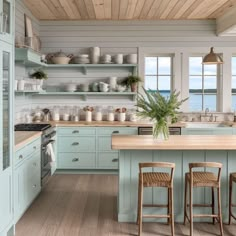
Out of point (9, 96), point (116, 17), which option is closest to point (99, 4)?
point (116, 17)

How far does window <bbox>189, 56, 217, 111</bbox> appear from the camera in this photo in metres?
7.22

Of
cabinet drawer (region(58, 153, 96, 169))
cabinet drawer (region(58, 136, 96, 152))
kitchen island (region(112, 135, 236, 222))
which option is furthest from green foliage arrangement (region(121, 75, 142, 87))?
kitchen island (region(112, 135, 236, 222))

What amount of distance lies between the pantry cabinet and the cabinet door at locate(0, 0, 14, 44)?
10.1 feet

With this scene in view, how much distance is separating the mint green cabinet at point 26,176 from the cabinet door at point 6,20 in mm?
1176

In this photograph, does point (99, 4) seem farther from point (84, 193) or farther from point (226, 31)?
point (84, 193)

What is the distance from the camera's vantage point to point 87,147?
21.2 ft

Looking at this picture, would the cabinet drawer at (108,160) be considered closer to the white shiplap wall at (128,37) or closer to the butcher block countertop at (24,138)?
the white shiplap wall at (128,37)

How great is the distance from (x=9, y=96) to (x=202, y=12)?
4072 mm

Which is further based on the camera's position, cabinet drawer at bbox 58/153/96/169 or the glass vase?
cabinet drawer at bbox 58/153/96/169

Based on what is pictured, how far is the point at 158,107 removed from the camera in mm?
4211

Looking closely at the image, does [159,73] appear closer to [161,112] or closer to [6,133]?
[161,112]

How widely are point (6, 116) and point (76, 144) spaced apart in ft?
9.89

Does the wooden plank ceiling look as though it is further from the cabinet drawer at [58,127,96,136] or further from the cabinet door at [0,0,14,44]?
the cabinet door at [0,0,14,44]

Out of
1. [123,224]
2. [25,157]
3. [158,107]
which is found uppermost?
[158,107]
